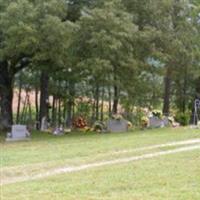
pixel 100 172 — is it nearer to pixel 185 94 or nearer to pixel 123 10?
pixel 123 10

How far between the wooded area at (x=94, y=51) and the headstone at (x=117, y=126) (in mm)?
1691

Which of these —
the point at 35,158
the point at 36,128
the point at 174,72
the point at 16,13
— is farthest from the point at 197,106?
the point at 35,158

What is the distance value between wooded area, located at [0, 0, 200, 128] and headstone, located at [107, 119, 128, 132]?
1691 mm

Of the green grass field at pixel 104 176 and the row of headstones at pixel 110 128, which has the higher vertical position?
the row of headstones at pixel 110 128

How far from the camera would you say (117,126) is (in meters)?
30.2

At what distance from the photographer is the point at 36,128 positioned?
32969mm

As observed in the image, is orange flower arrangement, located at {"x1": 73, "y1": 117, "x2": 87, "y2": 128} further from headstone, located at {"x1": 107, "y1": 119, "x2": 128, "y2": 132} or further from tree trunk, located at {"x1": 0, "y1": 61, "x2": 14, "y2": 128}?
tree trunk, located at {"x1": 0, "y1": 61, "x2": 14, "y2": 128}

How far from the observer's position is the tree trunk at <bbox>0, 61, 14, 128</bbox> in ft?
98.9

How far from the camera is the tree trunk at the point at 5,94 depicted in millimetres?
30156

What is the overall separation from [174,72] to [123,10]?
10.0 m

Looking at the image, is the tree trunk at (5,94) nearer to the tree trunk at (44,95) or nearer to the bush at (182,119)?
the tree trunk at (44,95)

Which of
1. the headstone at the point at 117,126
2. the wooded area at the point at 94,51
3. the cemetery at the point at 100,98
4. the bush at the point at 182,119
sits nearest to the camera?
the cemetery at the point at 100,98

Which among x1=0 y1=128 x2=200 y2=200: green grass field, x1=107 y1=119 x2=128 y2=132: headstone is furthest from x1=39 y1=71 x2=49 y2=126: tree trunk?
x1=0 y1=128 x2=200 y2=200: green grass field

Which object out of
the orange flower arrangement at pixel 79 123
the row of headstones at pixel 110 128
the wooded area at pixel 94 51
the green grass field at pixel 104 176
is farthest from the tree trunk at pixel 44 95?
the green grass field at pixel 104 176
